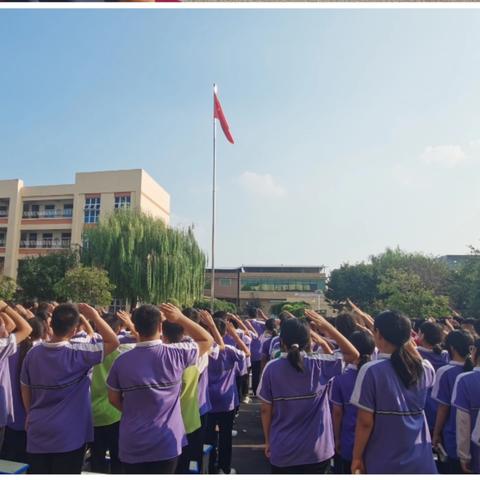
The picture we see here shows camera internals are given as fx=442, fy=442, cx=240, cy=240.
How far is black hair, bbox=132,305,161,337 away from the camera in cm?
266

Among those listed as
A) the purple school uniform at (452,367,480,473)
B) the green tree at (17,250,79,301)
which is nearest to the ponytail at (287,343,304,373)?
the purple school uniform at (452,367,480,473)

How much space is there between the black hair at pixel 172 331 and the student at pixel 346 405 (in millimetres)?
1133

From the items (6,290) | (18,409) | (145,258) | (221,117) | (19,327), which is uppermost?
(221,117)

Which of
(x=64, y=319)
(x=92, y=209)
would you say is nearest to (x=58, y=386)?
(x=64, y=319)

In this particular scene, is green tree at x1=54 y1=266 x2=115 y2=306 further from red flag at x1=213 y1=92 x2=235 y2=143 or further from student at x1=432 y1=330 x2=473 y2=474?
student at x1=432 y1=330 x2=473 y2=474

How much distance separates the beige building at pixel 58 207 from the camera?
29828 mm

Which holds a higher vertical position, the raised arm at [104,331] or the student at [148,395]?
the raised arm at [104,331]

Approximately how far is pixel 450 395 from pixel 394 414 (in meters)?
1.11

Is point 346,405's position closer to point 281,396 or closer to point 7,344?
point 281,396

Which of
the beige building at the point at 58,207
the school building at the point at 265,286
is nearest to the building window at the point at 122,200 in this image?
the beige building at the point at 58,207

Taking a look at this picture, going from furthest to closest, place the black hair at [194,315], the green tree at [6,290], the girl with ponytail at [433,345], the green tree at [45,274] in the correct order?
the green tree at [45,274] < the green tree at [6,290] < the black hair at [194,315] < the girl with ponytail at [433,345]

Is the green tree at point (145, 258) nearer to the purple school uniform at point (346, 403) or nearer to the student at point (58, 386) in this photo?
the student at point (58, 386)

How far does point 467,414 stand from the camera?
→ 2.81 meters

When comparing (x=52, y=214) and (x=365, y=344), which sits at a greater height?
(x=52, y=214)
